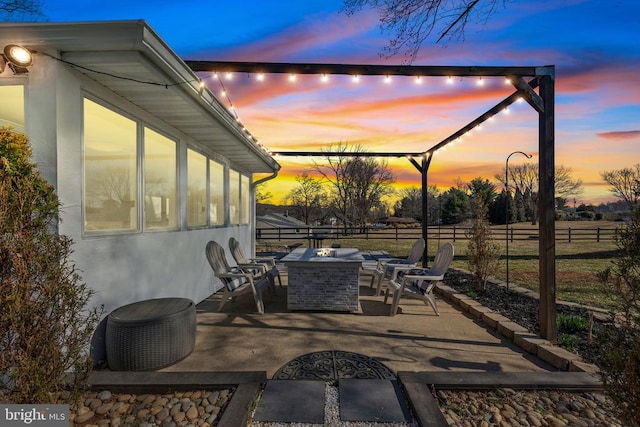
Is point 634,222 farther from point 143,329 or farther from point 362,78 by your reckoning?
point 143,329

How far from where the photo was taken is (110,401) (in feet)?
6.98

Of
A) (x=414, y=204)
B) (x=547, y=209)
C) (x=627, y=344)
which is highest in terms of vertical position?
(x=414, y=204)

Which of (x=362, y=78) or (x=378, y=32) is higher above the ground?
(x=378, y=32)

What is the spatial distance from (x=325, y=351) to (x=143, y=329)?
1.59 m

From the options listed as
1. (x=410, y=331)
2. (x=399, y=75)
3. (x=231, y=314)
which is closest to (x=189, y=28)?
(x=399, y=75)

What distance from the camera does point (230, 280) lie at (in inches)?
169

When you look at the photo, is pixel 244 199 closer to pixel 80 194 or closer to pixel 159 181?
pixel 159 181

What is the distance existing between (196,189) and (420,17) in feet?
→ 12.6

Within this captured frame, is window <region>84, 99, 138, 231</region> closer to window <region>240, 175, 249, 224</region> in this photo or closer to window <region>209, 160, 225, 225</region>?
window <region>209, 160, 225, 225</region>

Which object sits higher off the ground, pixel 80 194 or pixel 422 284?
pixel 80 194

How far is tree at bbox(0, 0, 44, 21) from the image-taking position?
6598 millimetres

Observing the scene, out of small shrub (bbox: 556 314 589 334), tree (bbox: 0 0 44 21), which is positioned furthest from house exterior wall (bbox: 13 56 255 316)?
tree (bbox: 0 0 44 21)

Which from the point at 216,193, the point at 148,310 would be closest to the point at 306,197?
the point at 216,193

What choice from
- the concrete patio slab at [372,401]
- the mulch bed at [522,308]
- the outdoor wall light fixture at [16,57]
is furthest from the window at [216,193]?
the mulch bed at [522,308]
